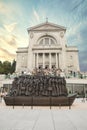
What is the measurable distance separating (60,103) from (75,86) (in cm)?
2558

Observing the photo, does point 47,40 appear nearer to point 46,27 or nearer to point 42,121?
point 46,27

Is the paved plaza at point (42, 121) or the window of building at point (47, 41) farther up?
the window of building at point (47, 41)

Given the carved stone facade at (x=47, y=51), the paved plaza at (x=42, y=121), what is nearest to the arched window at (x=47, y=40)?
the carved stone facade at (x=47, y=51)

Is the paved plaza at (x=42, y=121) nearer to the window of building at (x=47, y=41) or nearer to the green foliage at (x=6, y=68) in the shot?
the window of building at (x=47, y=41)

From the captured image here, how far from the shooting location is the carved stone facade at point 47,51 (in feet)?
218

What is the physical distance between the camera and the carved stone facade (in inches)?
2613

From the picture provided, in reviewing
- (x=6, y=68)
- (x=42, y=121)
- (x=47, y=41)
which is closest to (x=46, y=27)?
(x=47, y=41)

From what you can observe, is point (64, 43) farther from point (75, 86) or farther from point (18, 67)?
point (75, 86)

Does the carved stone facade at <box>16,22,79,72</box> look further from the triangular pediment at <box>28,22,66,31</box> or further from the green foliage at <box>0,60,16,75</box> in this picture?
the green foliage at <box>0,60,16,75</box>

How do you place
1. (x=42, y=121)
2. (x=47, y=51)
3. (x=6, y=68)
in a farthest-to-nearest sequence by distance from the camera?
(x=6, y=68), (x=47, y=51), (x=42, y=121)

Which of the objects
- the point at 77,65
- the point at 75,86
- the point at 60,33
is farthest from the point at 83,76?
the point at 60,33

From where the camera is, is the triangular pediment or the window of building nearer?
the window of building

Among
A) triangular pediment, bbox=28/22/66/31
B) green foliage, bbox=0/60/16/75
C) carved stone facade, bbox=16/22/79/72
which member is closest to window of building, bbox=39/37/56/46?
carved stone facade, bbox=16/22/79/72

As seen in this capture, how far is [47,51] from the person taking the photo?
217ft
